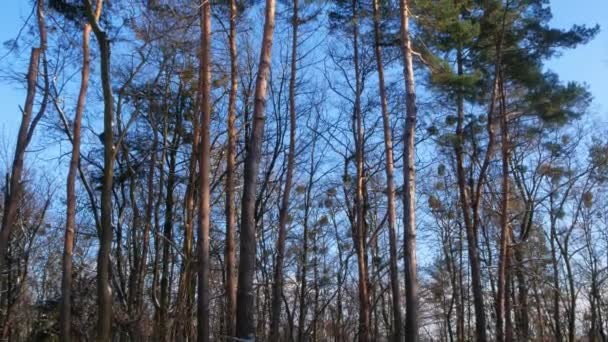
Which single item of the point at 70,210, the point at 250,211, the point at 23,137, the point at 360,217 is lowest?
the point at 250,211

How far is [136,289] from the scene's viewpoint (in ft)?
60.6

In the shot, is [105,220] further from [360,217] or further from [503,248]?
[503,248]

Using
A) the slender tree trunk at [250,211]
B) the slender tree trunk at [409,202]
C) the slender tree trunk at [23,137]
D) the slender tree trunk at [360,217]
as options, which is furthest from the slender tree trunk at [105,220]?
the slender tree trunk at [360,217]

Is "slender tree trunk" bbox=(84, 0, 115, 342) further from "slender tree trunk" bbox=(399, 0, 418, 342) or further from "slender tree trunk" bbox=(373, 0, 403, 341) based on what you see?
"slender tree trunk" bbox=(373, 0, 403, 341)

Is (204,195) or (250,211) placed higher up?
(204,195)

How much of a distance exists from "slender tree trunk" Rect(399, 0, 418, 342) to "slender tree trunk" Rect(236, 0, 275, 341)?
2945 mm

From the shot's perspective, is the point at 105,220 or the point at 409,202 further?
the point at 409,202

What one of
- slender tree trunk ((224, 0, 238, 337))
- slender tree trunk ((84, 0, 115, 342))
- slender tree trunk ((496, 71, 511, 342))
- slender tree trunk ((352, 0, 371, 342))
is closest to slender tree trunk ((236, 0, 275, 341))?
slender tree trunk ((84, 0, 115, 342))

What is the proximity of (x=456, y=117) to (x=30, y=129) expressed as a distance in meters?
11.5

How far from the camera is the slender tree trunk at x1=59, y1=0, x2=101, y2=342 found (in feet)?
41.0

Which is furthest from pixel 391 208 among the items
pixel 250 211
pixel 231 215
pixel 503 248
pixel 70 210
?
pixel 70 210

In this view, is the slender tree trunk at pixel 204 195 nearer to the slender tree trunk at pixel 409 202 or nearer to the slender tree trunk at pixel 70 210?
the slender tree trunk at pixel 70 210

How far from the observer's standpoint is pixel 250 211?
8359 millimetres

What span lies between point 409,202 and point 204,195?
368cm
